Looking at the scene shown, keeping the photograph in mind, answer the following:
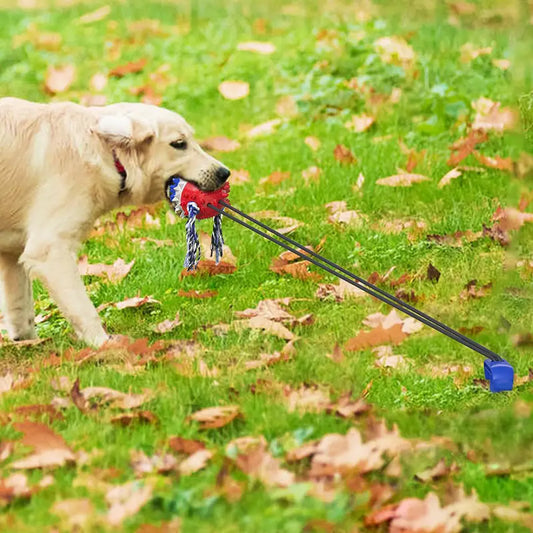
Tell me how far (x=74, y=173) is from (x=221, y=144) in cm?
263

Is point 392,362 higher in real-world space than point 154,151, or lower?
lower

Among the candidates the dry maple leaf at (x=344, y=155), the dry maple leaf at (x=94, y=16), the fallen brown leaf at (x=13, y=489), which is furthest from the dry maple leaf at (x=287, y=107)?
the fallen brown leaf at (x=13, y=489)

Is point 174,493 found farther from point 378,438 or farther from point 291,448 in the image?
point 378,438

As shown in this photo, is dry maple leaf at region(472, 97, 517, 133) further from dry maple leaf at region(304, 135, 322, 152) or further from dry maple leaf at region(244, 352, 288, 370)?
dry maple leaf at region(244, 352, 288, 370)

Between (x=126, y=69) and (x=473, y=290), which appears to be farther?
(x=126, y=69)

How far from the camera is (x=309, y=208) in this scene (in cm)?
561

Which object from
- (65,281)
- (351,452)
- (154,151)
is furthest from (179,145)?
(351,452)

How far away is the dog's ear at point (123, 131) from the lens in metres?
4.07

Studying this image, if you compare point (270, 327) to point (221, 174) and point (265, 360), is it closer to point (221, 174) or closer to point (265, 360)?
point (265, 360)

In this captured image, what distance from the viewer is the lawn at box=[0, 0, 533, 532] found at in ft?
9.56

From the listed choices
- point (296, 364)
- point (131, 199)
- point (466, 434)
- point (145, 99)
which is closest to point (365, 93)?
point (145, 99)

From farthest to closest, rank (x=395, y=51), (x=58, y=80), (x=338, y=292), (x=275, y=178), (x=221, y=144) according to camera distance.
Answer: (x=58, y=80)
(x=395, y=51)
(x=221, y=144)
(x=275, y=178)
(x=338, y=292)

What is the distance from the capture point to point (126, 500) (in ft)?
9.28

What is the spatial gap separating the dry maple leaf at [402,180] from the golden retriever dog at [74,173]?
66.8 inches
